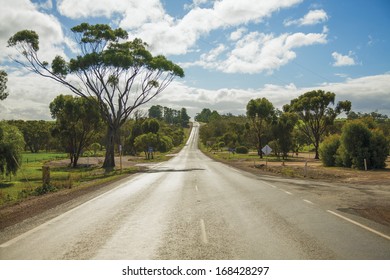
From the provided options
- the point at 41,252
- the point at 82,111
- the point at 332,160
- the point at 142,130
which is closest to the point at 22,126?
the point at 142,130

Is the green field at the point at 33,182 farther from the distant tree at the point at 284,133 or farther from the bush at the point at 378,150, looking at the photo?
the distant tree at the point at 284,133

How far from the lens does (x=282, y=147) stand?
67188mm

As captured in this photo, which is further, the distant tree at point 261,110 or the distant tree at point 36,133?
the distant tree at point 36,133

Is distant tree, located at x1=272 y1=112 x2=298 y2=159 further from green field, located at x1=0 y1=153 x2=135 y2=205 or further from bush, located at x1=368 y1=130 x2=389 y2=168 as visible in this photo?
green field, located at x1=0 y1=153 x2=135 y2=205

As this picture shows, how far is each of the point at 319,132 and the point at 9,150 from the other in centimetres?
5374

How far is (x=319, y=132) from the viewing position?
220ft

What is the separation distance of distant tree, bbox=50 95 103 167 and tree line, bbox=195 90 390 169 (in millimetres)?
28625

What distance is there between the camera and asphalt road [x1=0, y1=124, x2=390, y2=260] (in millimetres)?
Result: 7031

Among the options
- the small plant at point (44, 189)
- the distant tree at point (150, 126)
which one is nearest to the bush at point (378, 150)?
the small plant at point (44, 189)

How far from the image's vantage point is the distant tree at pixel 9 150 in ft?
94.6

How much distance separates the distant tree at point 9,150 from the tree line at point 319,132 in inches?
1198

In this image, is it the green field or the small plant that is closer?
the green field

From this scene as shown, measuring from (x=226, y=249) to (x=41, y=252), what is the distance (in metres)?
3.66

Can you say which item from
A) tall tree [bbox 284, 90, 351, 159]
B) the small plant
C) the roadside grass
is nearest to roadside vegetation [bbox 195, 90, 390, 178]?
tall tree [bbox 284, 90, 351, 159]
